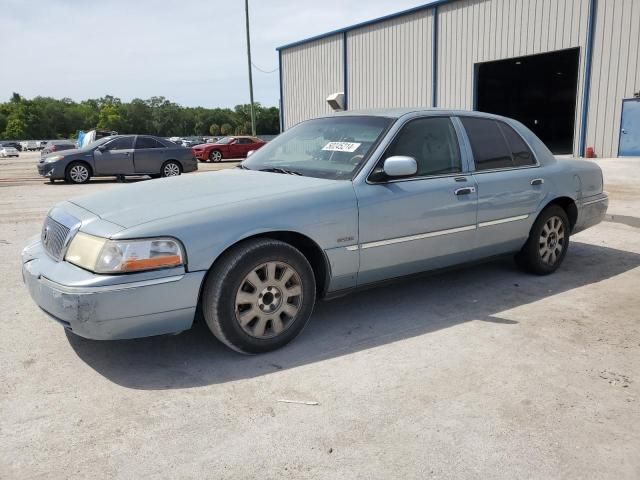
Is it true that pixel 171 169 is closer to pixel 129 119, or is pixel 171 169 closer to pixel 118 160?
pixel 118 160

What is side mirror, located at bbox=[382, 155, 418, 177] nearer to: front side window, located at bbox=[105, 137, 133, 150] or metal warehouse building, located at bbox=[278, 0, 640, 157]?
front side window, located at bbox=[105, 137, 133, 150]

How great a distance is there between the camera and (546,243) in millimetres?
5148

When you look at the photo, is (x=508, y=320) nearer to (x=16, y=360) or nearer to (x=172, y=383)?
(x=172, y=383)

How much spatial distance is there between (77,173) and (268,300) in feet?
43.2

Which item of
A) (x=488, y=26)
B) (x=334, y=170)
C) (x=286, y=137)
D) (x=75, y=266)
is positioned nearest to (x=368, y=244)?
(x=334, y=170)

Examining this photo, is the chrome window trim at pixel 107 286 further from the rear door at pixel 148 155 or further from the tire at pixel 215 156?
the tire at pixel 215 156

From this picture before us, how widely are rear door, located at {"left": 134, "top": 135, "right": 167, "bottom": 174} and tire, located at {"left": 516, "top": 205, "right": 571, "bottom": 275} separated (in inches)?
495

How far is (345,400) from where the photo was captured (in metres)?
2.90

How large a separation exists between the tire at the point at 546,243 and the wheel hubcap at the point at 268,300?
8.41 ft

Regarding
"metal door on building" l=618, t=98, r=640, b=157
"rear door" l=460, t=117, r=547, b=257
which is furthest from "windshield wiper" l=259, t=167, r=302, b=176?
"metal door on building" l=618, t=98, r=640, b=157

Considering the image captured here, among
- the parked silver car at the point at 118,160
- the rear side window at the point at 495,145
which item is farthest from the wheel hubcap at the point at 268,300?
the parked silver car at the point at 118,160

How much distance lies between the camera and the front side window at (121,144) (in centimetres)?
1527

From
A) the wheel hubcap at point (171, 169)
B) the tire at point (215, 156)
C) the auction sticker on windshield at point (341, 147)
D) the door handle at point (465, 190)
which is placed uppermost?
the auction sticker on windshield at point (341, 147)

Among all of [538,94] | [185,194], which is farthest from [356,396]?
[538,94]
